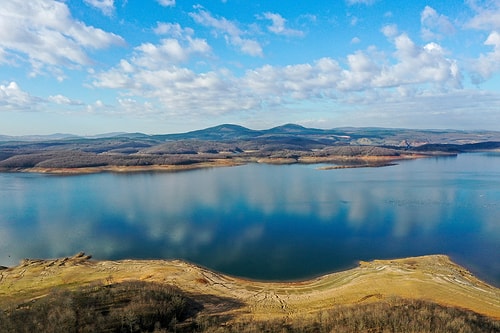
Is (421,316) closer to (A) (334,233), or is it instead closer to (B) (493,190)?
(A) (334,233)

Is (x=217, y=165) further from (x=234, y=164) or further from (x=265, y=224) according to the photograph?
(x=265, y=224)

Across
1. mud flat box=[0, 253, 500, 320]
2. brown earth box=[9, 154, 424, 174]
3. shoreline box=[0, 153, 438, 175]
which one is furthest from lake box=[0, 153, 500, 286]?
brown earth box=[9, 154, 424, 174]

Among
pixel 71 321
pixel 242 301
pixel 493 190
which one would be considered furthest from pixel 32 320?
pixel 493 190

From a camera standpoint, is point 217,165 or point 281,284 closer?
point 281,284

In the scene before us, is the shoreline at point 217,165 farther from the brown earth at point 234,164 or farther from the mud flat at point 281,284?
the mud flat at point 281,284

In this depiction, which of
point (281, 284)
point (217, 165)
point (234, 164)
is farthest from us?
point (234, 164)

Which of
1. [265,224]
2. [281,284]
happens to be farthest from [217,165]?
[281,284]
